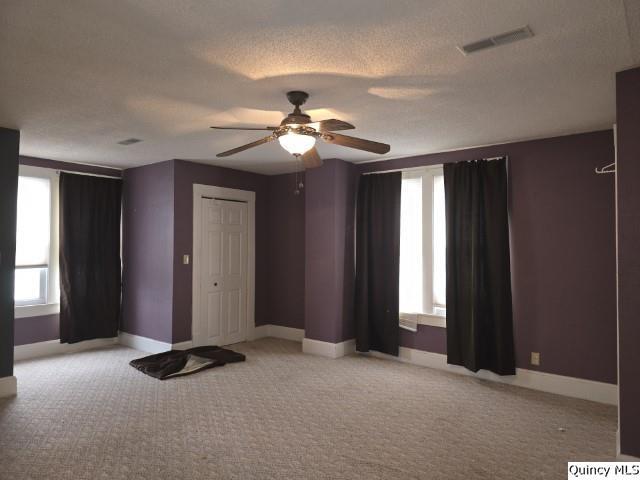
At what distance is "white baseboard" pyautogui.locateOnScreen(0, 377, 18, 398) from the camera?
3984 mm

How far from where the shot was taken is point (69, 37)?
2.26m

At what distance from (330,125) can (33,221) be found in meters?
4.57

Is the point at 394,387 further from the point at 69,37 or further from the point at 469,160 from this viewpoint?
the point at 69,37

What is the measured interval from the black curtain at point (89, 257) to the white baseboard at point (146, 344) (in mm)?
176

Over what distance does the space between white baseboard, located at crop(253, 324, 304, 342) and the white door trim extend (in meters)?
0.11

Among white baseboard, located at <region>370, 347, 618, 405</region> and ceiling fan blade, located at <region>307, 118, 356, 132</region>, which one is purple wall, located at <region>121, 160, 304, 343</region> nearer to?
white baseboard, located at <region>370, 347, 618, 405</region>

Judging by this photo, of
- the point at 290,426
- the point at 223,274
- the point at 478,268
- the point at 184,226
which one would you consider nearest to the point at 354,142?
the point at 290,426

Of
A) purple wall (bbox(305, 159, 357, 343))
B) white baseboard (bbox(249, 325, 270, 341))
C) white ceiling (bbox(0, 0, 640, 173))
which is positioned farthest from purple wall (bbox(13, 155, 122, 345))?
purple wall (bbox(305, 159, 357, 343))

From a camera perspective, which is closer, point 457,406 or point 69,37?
point 69,37

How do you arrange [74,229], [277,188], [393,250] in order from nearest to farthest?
[393,250] < [74,229] < [277,188]

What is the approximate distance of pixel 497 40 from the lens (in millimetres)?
2295

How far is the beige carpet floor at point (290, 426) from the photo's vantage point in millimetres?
2824

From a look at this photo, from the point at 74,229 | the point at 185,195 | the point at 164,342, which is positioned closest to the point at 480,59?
the point at 185,195

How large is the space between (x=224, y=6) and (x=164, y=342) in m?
4.55
